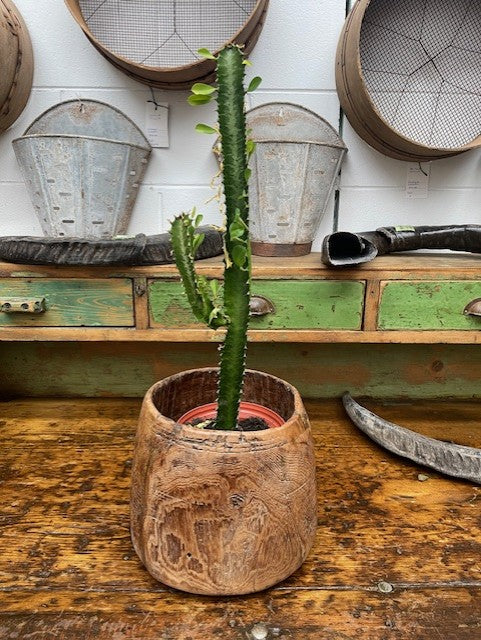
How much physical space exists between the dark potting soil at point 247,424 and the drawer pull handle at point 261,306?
27 centimetres

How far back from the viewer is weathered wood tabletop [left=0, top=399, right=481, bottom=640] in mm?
502

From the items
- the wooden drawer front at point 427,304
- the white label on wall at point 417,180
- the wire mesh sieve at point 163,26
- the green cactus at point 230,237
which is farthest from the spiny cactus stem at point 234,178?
the white label on wall at point 417,180

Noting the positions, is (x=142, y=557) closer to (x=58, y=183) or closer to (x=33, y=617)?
(x=33, y=617)

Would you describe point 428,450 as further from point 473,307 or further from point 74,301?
point 74,301

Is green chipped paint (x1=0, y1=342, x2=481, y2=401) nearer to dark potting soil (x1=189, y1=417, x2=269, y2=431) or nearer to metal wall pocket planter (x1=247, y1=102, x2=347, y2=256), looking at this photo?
metal wall pocket planter (x1=247, y1=102, x2=347, y2=256)

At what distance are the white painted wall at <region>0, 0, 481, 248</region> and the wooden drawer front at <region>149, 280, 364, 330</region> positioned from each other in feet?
0.84

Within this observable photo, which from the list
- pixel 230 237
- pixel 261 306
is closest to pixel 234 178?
pixel 230 237

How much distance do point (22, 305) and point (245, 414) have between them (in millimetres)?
455

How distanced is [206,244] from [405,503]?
0.55 meters

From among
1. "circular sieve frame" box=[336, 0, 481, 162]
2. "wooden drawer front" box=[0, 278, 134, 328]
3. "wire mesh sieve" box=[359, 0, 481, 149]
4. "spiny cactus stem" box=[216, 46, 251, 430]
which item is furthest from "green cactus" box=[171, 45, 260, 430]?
"wire mesh sieve" box=[359, 0, 481, 149]

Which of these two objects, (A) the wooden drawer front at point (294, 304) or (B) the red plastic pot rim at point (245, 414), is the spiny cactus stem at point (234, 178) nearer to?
(B) the red plastic pot rim at point (245, 414)

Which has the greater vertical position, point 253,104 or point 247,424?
point 253,104

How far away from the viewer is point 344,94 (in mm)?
980

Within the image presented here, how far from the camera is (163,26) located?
3.24 ft
